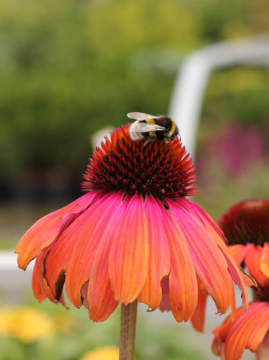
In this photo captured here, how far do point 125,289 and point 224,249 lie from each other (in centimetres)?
8

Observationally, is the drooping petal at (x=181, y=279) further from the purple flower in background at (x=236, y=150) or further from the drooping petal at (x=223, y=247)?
the purple flower in background at (x=236, y=150)

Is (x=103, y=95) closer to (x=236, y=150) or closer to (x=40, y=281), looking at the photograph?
(x=236, y=150)

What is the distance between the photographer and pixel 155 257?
43cm

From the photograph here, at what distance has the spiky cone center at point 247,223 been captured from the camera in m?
0.61

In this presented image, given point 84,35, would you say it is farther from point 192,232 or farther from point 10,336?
point 192,232

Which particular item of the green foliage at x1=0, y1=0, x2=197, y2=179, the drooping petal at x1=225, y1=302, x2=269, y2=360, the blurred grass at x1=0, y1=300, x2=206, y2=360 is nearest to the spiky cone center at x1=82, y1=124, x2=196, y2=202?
the drooping petal at x1=225, y1=302, x2=269, y2=360

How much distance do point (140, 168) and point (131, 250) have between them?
0.34 ft

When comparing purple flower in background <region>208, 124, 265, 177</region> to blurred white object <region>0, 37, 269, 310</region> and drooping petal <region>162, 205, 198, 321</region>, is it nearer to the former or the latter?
blurred white object <region>0, 37, 269, 310</region>

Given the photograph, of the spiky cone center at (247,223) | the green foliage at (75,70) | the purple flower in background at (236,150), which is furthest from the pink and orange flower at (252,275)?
the green foliage at (75,70)

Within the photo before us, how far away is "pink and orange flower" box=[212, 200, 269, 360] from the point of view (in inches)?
19.0

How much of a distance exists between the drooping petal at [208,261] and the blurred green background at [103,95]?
112cm

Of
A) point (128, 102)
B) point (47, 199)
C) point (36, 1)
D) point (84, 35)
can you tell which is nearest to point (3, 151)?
point (47, 199)

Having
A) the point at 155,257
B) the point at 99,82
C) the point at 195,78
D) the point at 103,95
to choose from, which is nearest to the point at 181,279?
the point at 155,257

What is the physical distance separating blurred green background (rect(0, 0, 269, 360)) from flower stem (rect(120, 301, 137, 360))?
1122mm
